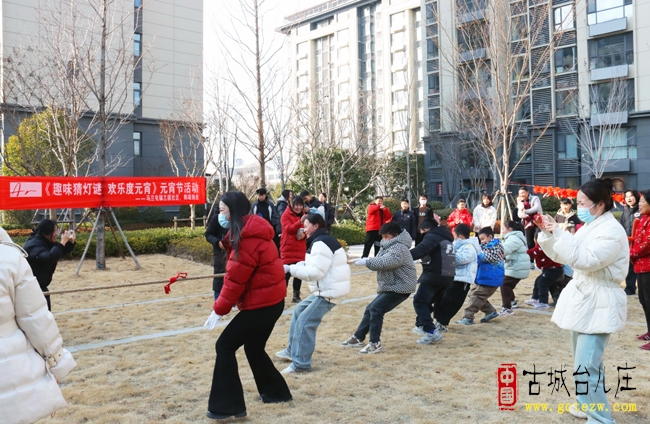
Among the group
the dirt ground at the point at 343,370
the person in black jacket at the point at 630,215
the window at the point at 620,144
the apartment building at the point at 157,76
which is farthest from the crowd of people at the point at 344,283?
the window at the point at 620,144

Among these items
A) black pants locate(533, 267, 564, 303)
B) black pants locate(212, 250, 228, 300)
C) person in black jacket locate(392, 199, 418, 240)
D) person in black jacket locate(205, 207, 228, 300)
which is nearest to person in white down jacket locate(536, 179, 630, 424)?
black pants locate(533, 267, 564, 303)

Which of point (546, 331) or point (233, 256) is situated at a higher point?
point (233, 256)

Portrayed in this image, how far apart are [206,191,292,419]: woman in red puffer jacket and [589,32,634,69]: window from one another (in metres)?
28.9

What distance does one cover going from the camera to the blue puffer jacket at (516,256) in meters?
7.10

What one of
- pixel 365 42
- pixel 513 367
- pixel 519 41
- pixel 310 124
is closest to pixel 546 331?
pixel 513 367

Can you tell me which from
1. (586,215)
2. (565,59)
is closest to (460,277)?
(586,215)

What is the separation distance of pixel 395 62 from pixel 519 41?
33389mm

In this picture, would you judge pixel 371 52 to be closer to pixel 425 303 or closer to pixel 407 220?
pixel 407 220

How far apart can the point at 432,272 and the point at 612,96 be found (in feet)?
80.5

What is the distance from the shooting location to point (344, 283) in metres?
5.00

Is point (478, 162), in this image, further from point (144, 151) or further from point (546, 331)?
point (546, 331)

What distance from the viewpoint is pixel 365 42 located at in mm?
48281

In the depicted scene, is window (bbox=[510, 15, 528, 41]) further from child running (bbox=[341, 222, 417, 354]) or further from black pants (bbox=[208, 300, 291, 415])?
black pants (bbox=[208, 300, 291, 415])

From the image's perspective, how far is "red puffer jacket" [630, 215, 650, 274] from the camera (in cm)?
532
